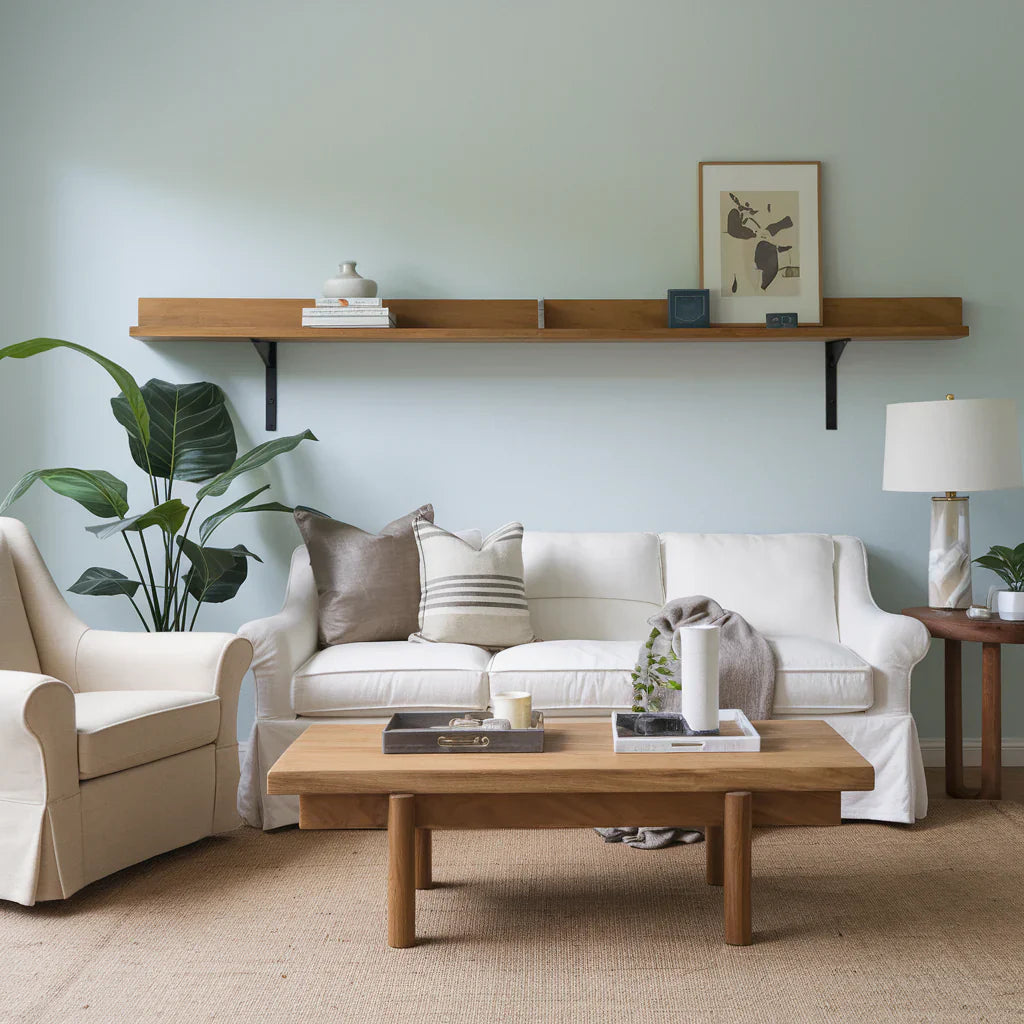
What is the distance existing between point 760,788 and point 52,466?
2.85 metres

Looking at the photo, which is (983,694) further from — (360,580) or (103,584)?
(103,584)

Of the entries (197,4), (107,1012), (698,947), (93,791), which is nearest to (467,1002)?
(698,947)

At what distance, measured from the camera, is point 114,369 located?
3.11 m

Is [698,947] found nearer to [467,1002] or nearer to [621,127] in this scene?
[467,1002]

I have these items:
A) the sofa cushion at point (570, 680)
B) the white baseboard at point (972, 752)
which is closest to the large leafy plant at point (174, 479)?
the sofa cushion at point (570, 680)

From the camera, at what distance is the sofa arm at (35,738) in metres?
2.31

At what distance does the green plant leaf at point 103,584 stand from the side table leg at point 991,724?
270 centimetres

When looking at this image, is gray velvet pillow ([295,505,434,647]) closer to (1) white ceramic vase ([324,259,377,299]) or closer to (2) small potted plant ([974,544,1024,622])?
(1) white ceramic vase ([324,259,377,299])

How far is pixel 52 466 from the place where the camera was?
380cm

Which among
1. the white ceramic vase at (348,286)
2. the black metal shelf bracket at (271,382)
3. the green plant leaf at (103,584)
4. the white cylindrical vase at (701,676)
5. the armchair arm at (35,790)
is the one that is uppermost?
the white ceramic vase at (348,286)

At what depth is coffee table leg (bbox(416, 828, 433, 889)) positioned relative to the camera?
96.8 inches

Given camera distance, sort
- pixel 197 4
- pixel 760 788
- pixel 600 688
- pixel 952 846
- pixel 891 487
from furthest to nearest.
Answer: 1. pixel 197 4
2. pixel 891 487
3. pixel 600 688
4. pixel 952 846
5. pixel 760 788

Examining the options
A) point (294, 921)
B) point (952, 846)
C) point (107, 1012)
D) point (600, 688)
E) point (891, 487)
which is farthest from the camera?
point (891, 487)

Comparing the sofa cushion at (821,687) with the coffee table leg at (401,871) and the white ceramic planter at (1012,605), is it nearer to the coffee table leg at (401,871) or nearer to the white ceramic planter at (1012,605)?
the white ceramic planter at (1012,605)
